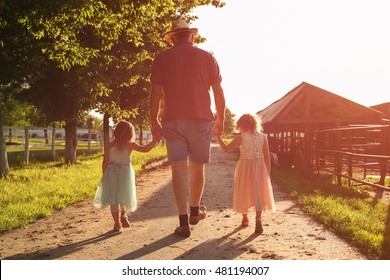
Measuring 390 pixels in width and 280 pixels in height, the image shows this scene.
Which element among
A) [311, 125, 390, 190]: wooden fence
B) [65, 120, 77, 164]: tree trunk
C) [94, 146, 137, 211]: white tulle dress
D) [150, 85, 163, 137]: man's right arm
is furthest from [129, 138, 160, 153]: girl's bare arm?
[65, 120, 77, 164]: tree trunk

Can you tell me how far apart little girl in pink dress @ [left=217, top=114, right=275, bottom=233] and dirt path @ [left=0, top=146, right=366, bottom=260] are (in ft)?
1.03

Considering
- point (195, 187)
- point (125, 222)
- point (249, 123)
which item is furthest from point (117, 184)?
point (249, 123)

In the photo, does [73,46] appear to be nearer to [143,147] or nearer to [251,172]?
[143,147]

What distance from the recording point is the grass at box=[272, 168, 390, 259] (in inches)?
174

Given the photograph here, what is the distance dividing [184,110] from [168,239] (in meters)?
1.48

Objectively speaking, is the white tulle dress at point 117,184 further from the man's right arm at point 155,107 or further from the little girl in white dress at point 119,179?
the man's right arm at point 155,107

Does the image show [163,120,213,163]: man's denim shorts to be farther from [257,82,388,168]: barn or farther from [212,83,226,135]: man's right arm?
[257,82,388,168]: barn

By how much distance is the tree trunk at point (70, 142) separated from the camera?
57.1 ft

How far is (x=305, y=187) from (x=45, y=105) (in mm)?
11032

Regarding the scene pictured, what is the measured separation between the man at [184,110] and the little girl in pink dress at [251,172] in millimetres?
697

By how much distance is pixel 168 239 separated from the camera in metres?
4.51

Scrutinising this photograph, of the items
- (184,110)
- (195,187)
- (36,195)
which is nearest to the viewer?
(184,110)

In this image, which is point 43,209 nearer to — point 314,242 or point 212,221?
point 212,221

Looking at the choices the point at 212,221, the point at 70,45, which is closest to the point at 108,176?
the point at 212,221
